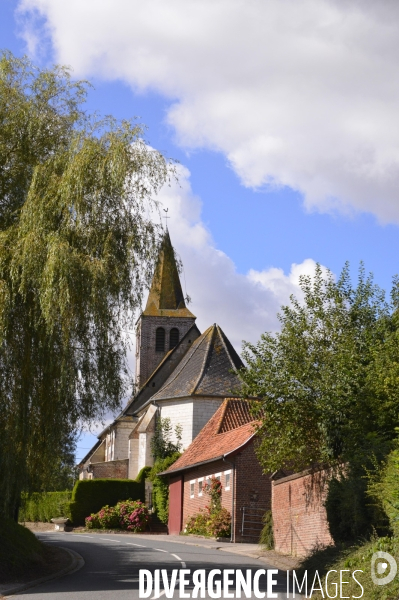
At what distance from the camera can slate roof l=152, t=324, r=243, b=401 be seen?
4772 cm

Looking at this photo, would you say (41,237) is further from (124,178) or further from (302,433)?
(302,433)

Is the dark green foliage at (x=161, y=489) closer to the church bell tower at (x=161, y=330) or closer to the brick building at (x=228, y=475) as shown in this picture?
the brick building at (x=228, y=475)

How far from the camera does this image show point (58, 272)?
13.2 metres

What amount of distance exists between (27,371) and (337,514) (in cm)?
679

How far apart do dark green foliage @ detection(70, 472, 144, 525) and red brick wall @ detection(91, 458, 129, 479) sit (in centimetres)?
1407

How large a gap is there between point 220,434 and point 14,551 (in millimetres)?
20532

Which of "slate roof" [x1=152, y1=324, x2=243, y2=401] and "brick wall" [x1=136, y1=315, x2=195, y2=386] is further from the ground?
"brick wall" [x1=136, y1=315, x2=195, y2=386]

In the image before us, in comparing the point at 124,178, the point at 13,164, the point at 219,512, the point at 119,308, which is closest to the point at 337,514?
the point at 119,308

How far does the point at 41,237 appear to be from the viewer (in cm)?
1373

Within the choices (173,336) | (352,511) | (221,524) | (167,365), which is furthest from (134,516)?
(173,336)

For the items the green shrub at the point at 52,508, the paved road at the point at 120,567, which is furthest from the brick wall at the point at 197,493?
the green shrub at the point at 52,508

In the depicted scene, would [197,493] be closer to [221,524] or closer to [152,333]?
[221,524]

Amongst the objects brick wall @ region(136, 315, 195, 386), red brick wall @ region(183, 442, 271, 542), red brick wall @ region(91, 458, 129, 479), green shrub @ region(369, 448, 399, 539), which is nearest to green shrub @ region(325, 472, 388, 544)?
green shrub @ region(369, 448, 399, 539)

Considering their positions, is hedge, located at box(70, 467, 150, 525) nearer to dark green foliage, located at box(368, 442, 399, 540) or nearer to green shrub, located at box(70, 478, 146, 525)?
green shrub, located at box(70, 478, 146, 525)
